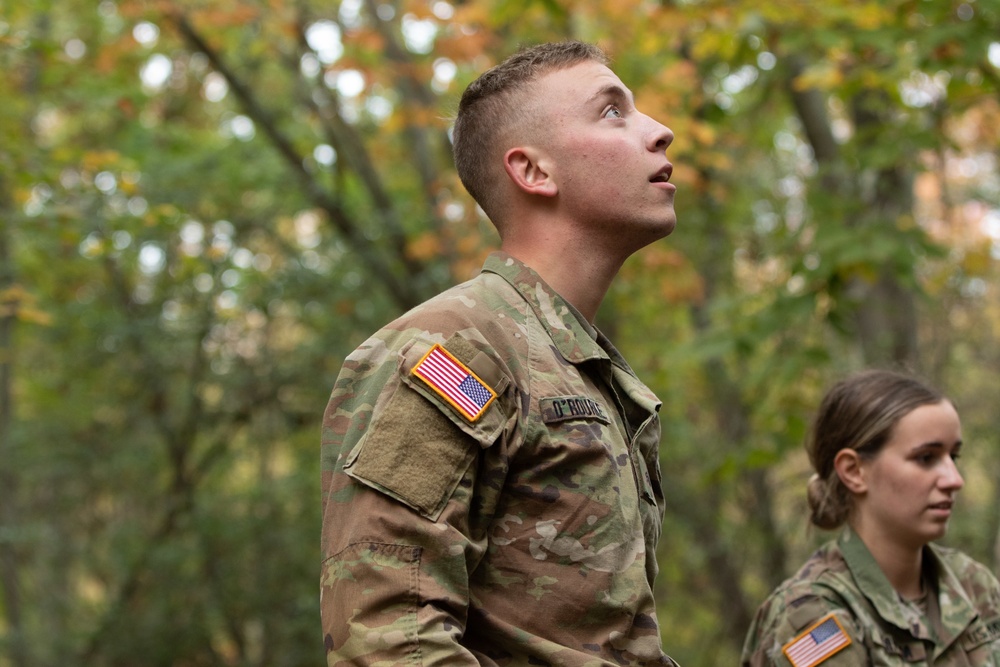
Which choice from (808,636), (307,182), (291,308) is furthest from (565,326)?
(291,308)

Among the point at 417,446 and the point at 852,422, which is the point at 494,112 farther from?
the point at 852,422

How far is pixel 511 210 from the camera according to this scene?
2145 millimetres

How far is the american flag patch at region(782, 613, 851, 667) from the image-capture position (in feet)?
9.33

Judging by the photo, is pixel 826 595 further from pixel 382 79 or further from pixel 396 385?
pixel 382 79

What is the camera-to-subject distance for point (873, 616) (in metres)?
2.98

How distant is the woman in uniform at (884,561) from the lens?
2.93 meters

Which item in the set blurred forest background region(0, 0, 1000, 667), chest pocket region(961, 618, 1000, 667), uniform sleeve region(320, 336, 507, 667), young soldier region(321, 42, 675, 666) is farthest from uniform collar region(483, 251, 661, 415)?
blurred forest background region(0, 0, 1000, 667)

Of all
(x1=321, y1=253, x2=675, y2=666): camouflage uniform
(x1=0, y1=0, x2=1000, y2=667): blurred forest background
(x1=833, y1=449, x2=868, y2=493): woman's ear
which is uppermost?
(x1=321, y1=253, x2=675, y2=666): camouflage uniform

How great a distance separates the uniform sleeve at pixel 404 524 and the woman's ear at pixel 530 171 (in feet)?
1.53

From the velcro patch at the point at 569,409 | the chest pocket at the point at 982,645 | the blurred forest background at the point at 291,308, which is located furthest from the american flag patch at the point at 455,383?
the blurred forest background at the point at 291,308

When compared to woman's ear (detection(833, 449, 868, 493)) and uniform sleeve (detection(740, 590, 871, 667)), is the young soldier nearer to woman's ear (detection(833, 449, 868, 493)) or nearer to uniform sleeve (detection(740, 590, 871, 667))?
uniform sleeve (detection(740, 590, 871, 667))

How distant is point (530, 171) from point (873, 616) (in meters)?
1.71

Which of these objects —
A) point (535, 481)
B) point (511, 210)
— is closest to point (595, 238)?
point (511, 210)

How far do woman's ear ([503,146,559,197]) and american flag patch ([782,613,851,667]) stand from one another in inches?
60.1
